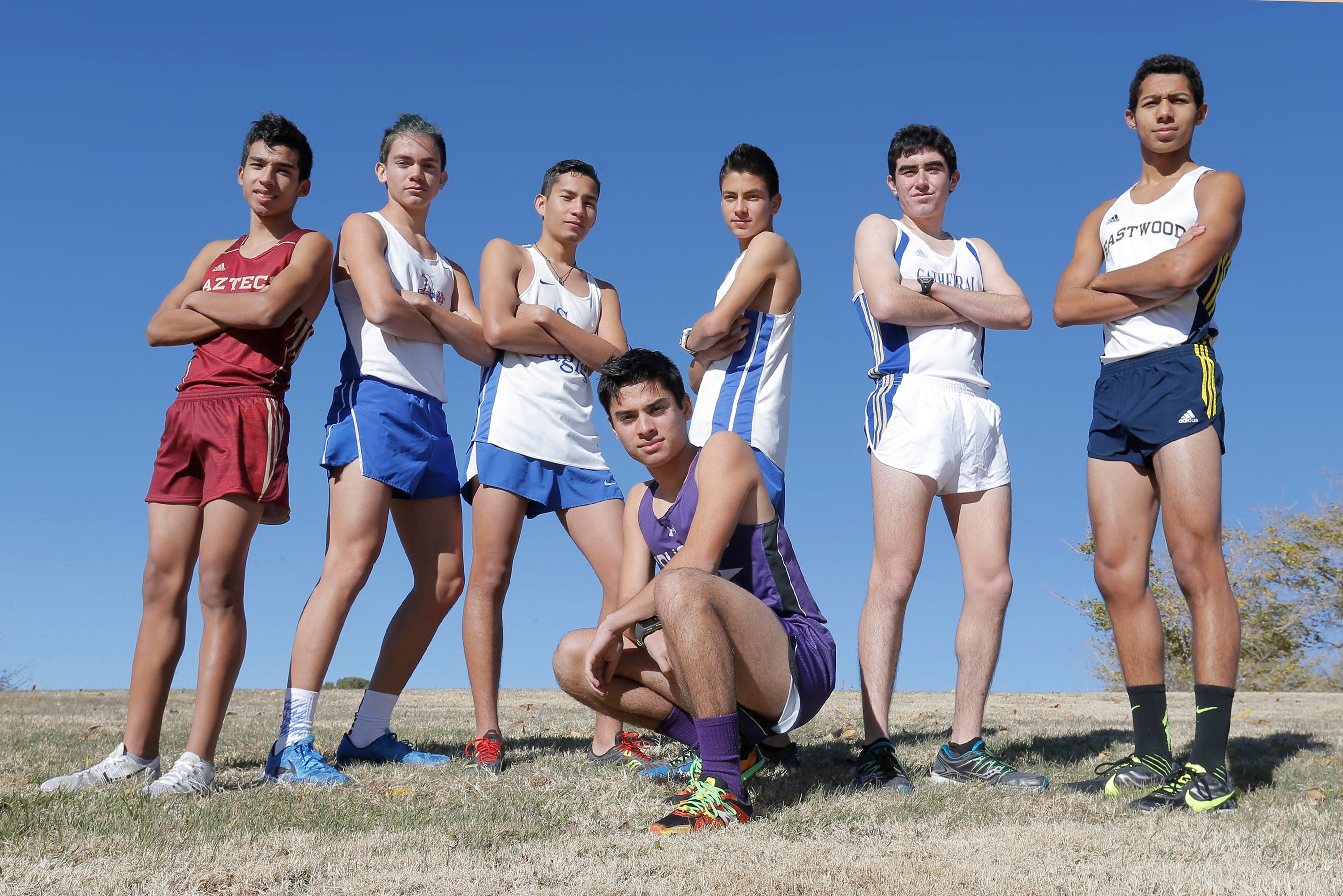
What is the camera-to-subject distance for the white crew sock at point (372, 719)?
4.87 metres

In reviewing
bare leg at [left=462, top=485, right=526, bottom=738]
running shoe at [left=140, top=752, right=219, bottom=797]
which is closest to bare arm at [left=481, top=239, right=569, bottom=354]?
bare leg at [left=462, top=485, right=526, bottom=738]

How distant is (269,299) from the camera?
4.25 meters

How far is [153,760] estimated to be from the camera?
14.3 feet

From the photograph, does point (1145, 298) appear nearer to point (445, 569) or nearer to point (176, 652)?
point (445, 569)

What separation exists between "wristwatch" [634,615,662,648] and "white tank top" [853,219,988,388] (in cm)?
172

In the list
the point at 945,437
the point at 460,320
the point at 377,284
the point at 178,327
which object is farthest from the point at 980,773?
the point at 178,327

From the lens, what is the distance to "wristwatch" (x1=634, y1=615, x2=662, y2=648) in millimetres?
3629

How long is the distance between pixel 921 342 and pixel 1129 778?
1986 mm

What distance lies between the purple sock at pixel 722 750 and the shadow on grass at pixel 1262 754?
2479mm

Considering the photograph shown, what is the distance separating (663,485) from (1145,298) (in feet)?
7.08

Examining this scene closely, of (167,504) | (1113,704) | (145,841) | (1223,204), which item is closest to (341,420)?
(167,504)

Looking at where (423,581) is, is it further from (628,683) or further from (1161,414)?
(1161,414)

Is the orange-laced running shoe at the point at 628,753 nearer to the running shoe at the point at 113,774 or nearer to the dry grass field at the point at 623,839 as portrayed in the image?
the dry grass field at the point at 623,839

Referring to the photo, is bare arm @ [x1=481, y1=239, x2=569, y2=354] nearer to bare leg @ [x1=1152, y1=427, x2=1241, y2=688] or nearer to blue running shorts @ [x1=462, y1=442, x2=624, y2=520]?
blue running shorts @ [x1=462, y1=442, x2=624, y2=520]
